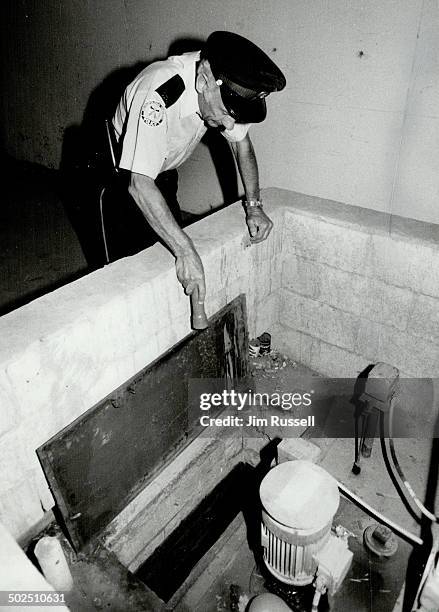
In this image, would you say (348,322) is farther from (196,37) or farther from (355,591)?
(196,37)

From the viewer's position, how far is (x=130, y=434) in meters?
2.64

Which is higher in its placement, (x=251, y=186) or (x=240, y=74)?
(x=240, y=74)

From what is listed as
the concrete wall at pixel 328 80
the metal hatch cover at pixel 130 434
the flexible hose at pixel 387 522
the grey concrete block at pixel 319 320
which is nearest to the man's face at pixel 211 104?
the metal hatch cover at pixel 130 434

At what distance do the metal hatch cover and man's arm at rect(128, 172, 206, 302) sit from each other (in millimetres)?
564

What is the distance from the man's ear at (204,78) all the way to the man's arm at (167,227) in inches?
25.8

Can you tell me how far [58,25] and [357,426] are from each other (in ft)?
22.5

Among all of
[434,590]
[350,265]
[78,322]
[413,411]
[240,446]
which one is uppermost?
[78,322]

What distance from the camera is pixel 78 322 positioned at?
7.24ft

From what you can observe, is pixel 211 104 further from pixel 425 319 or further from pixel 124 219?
pixel 425 319

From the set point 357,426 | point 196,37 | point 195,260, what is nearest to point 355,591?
point 357,426

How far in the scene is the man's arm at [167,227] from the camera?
250cm

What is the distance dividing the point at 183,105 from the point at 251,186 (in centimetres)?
87

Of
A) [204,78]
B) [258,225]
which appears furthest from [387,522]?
[204,78]

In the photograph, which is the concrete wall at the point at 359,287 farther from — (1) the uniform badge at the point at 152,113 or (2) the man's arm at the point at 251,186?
(1) the uniform badge at the point at 152,113
